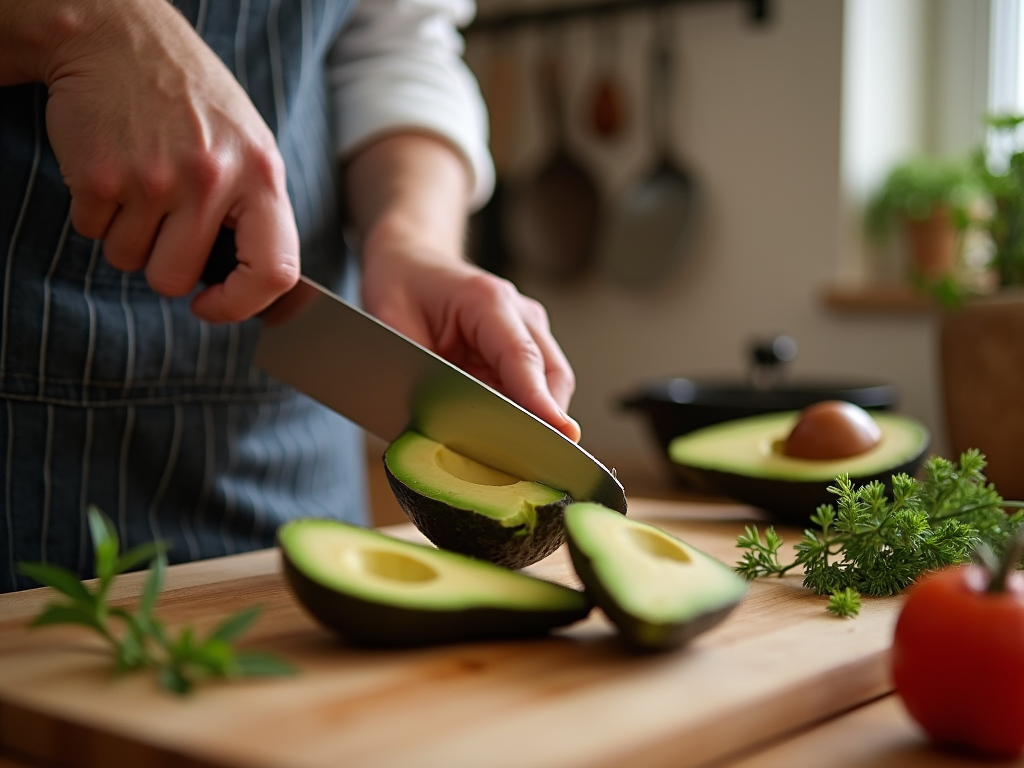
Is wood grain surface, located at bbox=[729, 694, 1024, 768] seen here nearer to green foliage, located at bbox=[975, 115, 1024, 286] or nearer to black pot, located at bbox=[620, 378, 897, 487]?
black pot, located at bbox=[620, 378, 897, 487]

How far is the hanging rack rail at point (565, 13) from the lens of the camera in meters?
Result: 2.45

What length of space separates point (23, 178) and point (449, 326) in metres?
0.40

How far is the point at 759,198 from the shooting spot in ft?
8.21

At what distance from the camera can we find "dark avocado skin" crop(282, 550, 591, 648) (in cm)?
64

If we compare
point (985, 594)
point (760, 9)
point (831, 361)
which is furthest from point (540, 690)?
point (760, 9)

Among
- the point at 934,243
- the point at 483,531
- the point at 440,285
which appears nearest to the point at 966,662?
the point at 483,531

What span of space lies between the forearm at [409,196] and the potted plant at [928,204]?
121 centimetres

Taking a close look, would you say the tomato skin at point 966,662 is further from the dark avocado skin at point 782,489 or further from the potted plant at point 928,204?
the potted plant at point 928,204

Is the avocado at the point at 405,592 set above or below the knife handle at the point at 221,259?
below

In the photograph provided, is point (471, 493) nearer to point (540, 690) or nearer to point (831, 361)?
point (540, 690)

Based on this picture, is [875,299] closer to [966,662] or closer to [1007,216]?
[1007,216]

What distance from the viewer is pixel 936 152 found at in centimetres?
255

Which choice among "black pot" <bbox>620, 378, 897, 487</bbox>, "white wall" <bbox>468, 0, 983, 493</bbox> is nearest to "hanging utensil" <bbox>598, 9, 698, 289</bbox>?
"white wall" <bbox>468, 0, 983, 493</bbox>

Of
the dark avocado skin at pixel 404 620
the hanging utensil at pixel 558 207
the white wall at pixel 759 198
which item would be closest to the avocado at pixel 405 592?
the dark avocado skin at pixel 404 620
